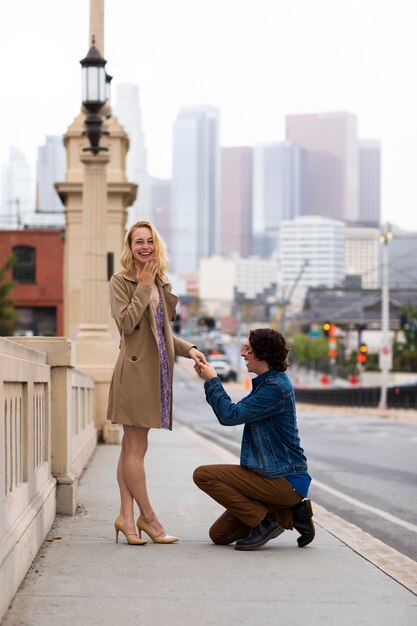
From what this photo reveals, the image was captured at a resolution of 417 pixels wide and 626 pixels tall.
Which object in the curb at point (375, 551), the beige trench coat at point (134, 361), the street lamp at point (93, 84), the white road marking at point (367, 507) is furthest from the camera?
the street lamp at point (93, 84)

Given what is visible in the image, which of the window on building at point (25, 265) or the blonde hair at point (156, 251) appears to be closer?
the blonde hair at point (156, 251)

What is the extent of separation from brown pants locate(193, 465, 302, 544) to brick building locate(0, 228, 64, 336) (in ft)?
168

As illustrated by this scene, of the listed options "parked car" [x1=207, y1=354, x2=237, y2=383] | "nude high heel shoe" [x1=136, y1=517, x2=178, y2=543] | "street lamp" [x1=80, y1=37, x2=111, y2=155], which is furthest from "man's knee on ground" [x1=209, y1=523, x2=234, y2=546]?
"parked car" [x1=207, y1=354, x2=237, y2=383]

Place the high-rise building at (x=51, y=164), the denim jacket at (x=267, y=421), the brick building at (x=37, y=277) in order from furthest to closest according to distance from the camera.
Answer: the high-rise building at (x=51, y=164)
the brick building at (x=37, y=277)
the denim jacket at (x=267, y=421)

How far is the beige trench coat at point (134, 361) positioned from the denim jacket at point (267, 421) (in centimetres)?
35

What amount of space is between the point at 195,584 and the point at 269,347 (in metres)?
1.72

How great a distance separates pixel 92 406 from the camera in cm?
1681

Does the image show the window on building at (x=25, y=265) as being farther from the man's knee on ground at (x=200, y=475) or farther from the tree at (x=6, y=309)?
the man's knee on ground at (x=200, y=475)

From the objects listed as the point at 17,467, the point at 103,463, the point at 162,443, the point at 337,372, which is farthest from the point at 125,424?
the point at 337,372

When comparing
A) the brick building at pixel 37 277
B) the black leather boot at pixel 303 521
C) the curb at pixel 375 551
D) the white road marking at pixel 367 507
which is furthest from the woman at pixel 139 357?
the brick building at pixel 37 277

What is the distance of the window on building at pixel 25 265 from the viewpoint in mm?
60031

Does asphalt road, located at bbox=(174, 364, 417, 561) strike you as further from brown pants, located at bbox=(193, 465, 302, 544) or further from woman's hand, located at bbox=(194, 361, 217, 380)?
woman's hand, located at bbox=(194, 361, 217, 380)

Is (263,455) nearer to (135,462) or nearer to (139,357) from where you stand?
(135,462)

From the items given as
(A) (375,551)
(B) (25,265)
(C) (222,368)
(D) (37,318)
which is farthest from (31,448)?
(C) (222,368)
